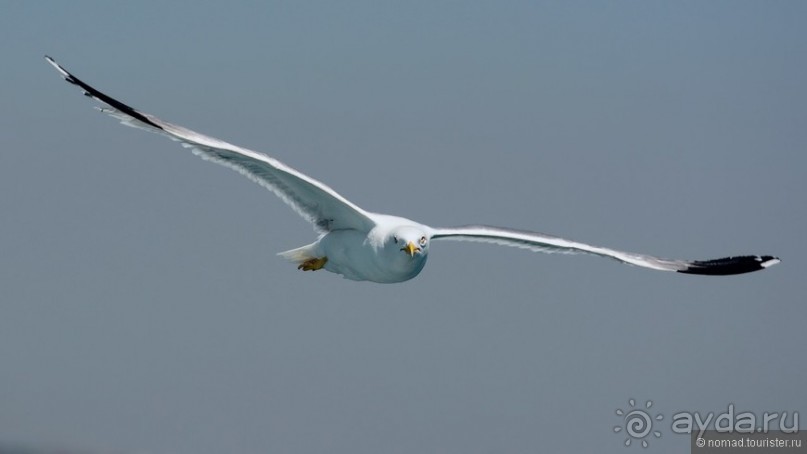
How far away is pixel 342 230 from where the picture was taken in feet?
65.2

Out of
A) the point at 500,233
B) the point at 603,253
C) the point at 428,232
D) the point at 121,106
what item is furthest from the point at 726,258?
the point at 121,106

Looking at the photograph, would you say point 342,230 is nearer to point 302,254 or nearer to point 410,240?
point 302,254

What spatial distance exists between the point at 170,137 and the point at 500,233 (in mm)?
6405

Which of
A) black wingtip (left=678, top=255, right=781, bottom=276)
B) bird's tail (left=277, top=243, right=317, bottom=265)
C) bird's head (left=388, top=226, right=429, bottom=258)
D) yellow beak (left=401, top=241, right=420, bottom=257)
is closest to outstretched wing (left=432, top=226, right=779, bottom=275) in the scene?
black wingtip (left=678, top=255, right=781, bottom=276)

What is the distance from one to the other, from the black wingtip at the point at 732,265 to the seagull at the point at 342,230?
3.27ft

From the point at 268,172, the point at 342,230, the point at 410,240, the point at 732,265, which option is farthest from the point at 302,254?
the point at 732,265

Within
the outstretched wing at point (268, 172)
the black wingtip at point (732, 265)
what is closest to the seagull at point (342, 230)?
the outstretched wing at point (268, 172)

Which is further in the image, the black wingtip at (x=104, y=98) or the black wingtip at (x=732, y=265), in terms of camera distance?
the black wingtip at (x=732, y=265)

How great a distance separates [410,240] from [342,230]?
2.37m

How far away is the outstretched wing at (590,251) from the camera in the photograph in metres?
20.3

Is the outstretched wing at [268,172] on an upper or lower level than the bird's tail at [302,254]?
upper

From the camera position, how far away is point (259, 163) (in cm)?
1845

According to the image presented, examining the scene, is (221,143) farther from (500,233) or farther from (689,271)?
(689,271)

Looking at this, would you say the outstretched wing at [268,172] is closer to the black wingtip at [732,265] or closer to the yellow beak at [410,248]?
the yellow beak at [410,248]
